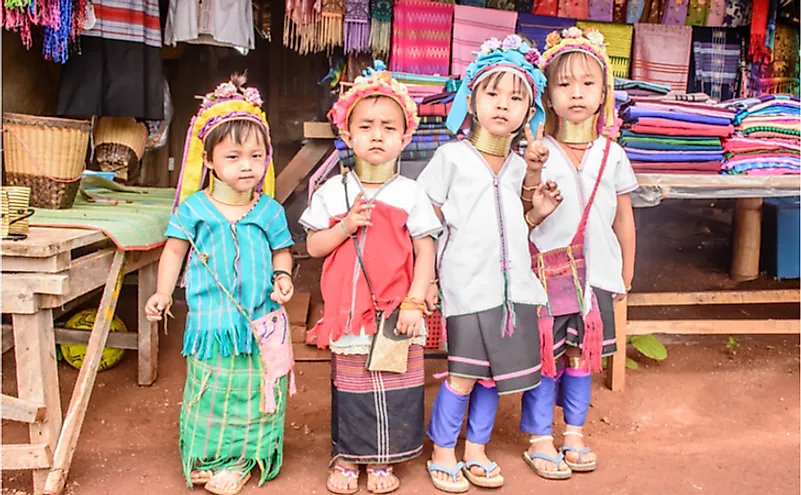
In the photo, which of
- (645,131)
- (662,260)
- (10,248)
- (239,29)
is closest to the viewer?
(10,248)

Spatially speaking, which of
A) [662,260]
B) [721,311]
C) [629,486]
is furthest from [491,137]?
[662,260]

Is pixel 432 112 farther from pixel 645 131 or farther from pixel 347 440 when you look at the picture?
pixel 347 440

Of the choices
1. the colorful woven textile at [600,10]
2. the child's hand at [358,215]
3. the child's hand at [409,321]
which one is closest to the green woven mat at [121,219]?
the child's hand at [358,215]

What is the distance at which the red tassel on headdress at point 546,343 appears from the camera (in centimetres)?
292

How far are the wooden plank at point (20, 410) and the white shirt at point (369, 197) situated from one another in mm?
1134

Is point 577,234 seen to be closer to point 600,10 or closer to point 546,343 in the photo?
point 546,343

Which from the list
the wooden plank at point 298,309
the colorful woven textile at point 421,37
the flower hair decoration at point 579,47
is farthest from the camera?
the colorful woven textile at point 421,37

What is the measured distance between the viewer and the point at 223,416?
276 cm

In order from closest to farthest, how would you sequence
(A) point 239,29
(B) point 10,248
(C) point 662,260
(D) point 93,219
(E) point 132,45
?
1. (B) point 10,248
2. (D) point 93,219
3. (E) point 132,45
4. (A) point 239,29
5. (C) point 662,260

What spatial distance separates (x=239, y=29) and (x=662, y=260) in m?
4.68

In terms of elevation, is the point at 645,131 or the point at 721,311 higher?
the point at 645,131

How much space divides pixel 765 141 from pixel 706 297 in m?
1.02

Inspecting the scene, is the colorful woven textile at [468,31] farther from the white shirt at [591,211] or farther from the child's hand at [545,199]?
the child's hand at [545,199]

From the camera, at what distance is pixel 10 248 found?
8.33 feet
